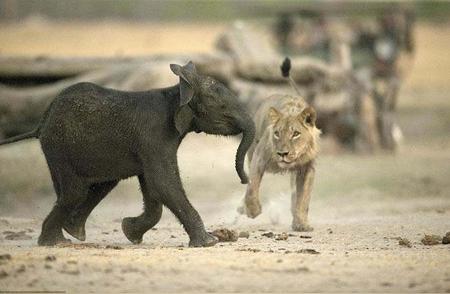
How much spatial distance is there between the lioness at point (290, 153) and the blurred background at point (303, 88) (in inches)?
53.5

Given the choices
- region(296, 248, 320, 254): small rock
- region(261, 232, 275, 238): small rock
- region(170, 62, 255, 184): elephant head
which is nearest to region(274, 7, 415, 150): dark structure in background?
region(261, 232, 275, 238): small rock

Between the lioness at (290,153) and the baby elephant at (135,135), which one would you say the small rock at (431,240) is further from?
the lioness at (290,153)

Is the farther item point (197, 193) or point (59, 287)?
point (197, 193)

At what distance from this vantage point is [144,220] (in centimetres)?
1061

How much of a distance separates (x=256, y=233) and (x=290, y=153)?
82 cm

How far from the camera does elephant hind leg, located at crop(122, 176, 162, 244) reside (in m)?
10.5

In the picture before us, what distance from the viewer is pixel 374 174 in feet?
60.0

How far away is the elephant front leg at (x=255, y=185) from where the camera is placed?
1219 centimetres

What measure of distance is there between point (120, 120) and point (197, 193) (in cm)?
604

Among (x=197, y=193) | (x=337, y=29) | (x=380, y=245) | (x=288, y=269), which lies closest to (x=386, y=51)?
(x=337, y=29)

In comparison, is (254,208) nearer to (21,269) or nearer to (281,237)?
(281,237)

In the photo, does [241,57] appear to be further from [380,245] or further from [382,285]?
[382,285]

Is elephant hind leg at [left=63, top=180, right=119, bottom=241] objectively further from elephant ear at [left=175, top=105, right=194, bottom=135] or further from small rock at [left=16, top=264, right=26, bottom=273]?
small rock at [left=16, top=264, right=26, bottom=273]

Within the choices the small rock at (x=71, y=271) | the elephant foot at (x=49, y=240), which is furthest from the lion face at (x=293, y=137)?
the small rock at (x=71, y=271)
